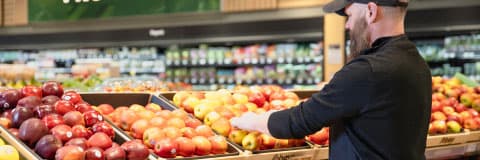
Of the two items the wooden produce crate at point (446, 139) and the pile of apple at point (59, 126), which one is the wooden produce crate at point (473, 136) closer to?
the wooden produce crate at point (446, 139)

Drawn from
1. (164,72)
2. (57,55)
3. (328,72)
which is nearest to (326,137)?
(328,72)

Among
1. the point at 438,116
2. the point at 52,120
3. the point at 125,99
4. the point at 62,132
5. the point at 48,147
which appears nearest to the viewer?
the point at 48,147

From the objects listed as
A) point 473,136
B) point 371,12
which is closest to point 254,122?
point 371,12

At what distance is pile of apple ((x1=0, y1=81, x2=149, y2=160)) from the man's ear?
0.98 metres

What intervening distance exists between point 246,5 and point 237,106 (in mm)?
4726

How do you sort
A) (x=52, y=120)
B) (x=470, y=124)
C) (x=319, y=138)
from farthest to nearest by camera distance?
1. (x=470, y=124)
2. (x=319, y=138)
3. (x=52, y=120)

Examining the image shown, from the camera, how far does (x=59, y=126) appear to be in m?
2.28

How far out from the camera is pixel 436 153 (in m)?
3.61

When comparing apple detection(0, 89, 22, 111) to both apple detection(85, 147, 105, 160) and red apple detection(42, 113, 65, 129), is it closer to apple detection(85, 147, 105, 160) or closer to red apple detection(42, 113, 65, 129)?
red apple detection(42, 113, 65, 129)

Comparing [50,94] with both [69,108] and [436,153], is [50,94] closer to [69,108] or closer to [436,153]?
[69,108]

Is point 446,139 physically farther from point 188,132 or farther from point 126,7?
point 126,7

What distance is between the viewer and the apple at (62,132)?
221 cm

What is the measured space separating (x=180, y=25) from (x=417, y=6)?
3.50 meters

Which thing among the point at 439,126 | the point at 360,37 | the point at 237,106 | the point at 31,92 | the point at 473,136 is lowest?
the point at 473,136
